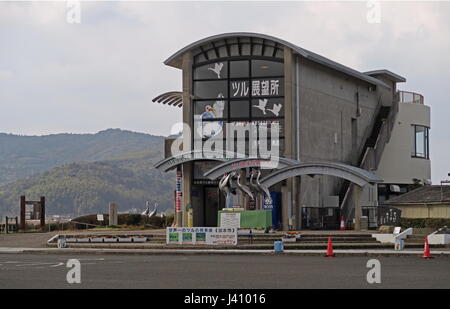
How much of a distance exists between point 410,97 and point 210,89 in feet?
64.2

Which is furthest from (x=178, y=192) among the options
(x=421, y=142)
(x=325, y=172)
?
(x=421, y=142)

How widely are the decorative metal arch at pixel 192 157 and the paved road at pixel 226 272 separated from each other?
1667 centimetres

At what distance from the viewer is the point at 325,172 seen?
43781mm

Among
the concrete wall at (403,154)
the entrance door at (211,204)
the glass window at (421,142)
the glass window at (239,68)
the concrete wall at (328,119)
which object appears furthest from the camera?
the glass window at (421,142)

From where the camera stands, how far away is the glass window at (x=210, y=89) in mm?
50031

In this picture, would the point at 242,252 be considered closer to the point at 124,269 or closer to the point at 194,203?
the point at 124,269

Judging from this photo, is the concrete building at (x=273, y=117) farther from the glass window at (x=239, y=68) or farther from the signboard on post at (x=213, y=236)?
the signboard on post at (x=213, y=236)

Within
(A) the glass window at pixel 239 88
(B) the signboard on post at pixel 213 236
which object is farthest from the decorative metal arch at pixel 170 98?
(B) the signboard on post at pixel 213 236

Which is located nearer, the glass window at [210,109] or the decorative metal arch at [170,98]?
the glass window at [210,109]

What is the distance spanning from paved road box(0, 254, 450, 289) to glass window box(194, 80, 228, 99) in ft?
68.2

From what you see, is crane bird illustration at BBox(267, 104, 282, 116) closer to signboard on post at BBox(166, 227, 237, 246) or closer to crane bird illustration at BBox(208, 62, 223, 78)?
crane bird illustration at BBox(208, 62, 223, 78)
